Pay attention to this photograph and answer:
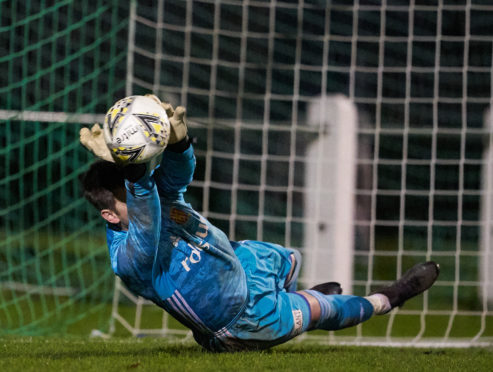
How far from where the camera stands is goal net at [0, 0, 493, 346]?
5523 mm

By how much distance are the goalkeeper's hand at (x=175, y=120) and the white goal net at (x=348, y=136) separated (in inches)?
90.9

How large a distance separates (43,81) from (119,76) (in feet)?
10.7

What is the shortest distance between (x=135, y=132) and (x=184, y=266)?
75cm

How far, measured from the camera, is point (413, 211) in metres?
12.7

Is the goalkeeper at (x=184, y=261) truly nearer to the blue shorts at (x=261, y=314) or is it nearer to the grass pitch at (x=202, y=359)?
the blue shorts at (x=261, y=314)

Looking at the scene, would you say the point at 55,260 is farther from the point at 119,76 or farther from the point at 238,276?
the point at 238,276

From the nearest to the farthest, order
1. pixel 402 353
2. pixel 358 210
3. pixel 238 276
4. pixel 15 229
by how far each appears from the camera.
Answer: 1. pixel 238 276
2. pixel 402 353
3. pixel 358 210
4. pixel 15 229

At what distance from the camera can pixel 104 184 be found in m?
3.30

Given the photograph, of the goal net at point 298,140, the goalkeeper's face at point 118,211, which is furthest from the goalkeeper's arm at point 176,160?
the goal net at point 298,140

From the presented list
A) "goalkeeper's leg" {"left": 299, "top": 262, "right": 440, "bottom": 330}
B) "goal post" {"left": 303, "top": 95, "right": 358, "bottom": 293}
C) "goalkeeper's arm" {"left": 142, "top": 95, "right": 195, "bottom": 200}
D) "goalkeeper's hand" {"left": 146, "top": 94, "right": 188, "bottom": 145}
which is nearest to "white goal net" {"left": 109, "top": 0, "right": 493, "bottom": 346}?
"goal post" {"left": 303, "top": 95, "right": 358, "bottom": 293}

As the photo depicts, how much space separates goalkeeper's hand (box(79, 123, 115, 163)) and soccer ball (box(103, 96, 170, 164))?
202mm

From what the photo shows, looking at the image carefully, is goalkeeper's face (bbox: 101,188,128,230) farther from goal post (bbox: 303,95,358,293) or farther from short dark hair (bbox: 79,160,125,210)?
goal post (bbox: 303,95,358,293)

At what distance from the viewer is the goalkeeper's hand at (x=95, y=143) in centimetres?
301

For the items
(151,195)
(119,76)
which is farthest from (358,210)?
(119,76)
